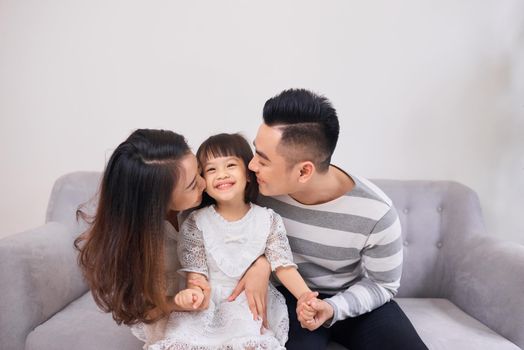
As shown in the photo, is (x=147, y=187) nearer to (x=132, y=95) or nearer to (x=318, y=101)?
(x=318, y=101)

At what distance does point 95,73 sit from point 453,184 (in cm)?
168

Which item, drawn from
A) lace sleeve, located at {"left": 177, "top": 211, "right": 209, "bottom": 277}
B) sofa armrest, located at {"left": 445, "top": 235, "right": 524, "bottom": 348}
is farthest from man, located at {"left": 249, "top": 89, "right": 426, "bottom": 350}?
sofa armrest, located at {"left": 445, "top": 235, "right": 524, "bottom": 348}

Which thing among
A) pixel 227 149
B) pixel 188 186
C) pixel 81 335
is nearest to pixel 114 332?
pixel 81 335

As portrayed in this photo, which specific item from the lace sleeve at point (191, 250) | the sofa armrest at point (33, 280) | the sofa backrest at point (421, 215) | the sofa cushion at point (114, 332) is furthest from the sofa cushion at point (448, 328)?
the sofa armrest at point (33, 280)

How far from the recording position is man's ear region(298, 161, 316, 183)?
128cm

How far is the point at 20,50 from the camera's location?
193 cm

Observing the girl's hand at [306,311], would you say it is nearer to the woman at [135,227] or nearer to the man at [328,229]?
the man at [328,229]

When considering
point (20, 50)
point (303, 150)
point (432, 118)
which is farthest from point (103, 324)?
point (432, 118)

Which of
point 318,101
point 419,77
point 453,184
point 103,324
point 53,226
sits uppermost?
point 419,77

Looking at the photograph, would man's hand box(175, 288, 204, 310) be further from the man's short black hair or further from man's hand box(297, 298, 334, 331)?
the man's short black hair

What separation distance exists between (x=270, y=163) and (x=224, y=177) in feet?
0.47

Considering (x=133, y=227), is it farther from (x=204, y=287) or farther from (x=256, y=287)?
(x=256, y=287)

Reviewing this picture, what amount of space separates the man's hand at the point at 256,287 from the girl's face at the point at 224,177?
22cm

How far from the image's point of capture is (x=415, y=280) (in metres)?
1.74
